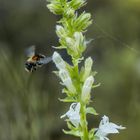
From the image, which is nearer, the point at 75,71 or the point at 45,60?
the point at 75,71

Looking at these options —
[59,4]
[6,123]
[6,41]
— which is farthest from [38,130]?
[6,41]

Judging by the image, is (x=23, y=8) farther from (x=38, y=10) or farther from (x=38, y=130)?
(x=38, y=130)

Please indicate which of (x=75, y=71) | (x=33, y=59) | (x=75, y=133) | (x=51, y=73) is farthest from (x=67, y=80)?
(x=51, y=73)

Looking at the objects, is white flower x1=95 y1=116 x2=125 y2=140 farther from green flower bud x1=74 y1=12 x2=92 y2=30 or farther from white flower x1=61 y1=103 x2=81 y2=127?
green flower bud x1=74 y1=12 x2=92 y2=30

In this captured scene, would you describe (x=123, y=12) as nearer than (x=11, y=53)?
No

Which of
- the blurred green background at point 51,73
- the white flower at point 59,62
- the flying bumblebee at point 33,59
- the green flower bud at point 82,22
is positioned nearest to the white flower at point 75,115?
the white flower at point 59,62

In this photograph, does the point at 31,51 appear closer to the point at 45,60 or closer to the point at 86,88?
the point at 45,60

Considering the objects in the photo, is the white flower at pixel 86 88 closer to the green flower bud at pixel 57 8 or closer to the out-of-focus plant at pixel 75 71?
the out-of-focus plant at pixel 75 71

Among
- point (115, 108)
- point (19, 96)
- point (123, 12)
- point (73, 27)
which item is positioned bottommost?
point (73, 27)
